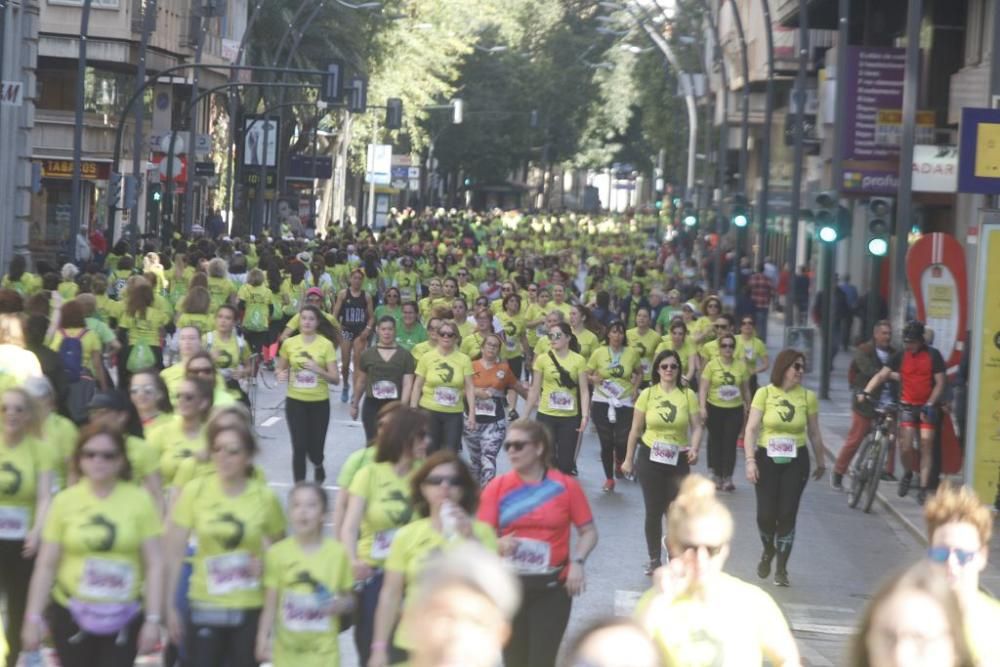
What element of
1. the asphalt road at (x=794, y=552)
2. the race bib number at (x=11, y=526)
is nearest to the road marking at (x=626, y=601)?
the asphalt road at (x=794, y=552)

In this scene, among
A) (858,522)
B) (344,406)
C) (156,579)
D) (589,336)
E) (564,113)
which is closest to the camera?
(156,579)

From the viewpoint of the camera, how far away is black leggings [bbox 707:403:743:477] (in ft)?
63.5

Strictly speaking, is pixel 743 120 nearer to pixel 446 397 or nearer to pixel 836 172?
pixel 836 172

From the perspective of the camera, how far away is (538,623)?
9.50 m

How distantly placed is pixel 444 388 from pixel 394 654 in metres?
8.10

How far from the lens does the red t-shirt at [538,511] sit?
9469 millimetres

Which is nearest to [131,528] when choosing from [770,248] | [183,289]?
[183,289]

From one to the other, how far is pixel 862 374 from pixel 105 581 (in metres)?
13.5

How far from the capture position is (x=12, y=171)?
36562 mm

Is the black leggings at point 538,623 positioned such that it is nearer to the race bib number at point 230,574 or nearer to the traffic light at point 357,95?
the race bib number at point 230,574

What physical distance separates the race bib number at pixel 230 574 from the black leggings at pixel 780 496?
21.8 feet

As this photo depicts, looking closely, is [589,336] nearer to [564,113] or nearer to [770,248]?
[770,248]

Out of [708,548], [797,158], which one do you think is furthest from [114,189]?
[708,548]

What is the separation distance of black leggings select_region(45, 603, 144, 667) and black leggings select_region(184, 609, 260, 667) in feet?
0.72
